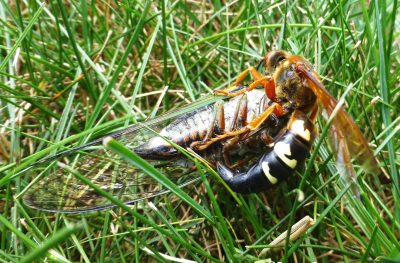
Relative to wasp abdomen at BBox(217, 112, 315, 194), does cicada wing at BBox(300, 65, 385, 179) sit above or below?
above

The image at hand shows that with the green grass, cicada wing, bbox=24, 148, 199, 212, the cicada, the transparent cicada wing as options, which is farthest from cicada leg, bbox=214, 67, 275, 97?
cicada wing, bbox=24, 148, 199, 212

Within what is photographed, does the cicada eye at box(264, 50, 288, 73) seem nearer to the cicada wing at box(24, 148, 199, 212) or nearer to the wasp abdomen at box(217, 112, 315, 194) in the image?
the wasp abdomen at box(217, 112, 315, 194)

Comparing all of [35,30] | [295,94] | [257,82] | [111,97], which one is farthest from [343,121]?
[35,30]

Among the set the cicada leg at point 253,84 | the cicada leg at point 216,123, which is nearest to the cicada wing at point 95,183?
the cicada leg at point 216,123

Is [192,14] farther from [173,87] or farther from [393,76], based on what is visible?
[393,76]

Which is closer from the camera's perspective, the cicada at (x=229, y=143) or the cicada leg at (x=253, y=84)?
the cicada at (x=229, y=143)

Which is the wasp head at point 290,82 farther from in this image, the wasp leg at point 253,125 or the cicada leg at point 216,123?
the cicada leg at point 216,123

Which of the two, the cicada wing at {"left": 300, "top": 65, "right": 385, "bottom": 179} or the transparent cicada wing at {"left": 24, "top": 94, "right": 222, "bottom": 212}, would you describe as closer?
the cicada wing at {"left": 300, "top": 65, "right": 385, "bottom": 179}
